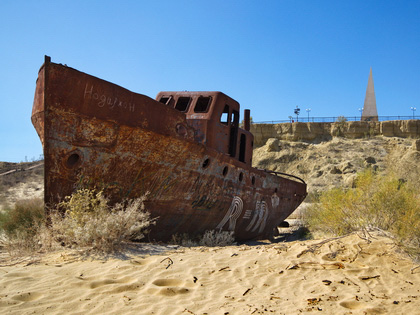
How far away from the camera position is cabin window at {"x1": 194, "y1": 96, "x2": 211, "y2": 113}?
327 inches

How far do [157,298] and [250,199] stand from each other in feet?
19.0

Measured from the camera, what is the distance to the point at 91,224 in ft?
15.1

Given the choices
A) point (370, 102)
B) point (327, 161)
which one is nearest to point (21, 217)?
point (327, 161)

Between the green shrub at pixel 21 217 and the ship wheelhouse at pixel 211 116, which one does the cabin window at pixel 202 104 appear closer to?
the ship wheelhouse at pixel 211 116

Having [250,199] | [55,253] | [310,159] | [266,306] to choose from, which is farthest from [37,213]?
[310,159]

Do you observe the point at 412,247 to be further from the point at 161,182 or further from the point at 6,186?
the point at 6,186

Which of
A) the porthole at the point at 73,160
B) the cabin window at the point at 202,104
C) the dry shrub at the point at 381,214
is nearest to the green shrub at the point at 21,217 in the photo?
the porthole at the point at 73,160

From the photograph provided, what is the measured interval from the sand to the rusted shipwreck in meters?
Result: 1.19

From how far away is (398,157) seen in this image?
95.1 ft

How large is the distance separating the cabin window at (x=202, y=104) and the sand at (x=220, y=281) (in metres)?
4.14

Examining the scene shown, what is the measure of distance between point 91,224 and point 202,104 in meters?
4.72

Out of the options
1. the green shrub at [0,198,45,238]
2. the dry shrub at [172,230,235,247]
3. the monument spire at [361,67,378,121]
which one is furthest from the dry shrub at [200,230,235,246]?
the monument spire at [361,67,378,121]

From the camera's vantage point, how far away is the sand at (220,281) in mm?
2982

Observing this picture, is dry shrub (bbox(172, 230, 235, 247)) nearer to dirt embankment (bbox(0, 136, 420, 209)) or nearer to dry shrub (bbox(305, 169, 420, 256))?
dry shrub (bbox(305, 169, 420, 256))
